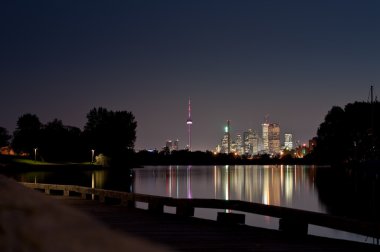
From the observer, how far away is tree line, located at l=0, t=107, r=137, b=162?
559 feet

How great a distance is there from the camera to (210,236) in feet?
42.6

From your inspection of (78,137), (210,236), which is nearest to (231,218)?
(210,236)

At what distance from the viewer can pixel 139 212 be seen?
742 inches

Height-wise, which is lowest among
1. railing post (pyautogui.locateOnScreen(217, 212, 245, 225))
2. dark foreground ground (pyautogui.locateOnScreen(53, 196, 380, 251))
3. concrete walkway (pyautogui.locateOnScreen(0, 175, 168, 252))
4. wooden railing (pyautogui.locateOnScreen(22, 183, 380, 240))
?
dark foreground ground (pyautogui.locateOnScreen(53, 196, 380, 251))

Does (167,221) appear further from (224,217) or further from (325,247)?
(325,247)

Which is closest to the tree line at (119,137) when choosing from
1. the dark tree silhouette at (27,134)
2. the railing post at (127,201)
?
the dark tree silhouette at (27,134)

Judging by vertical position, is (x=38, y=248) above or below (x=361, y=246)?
above

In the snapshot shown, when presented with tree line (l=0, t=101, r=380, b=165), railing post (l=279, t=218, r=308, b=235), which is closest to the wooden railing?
railing post (l=279, t=218, r=308, b=235)

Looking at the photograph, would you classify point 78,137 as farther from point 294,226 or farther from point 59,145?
point 294,226

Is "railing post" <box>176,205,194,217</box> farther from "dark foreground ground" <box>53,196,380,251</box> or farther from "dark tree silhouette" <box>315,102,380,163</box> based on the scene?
"dark tree silhouette" <box>315,102,380,163</box>

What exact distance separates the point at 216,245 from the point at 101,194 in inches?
468

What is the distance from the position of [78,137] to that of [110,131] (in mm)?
11992

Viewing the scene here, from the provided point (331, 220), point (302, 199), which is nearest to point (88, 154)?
point (302, 199)

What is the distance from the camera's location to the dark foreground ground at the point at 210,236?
11305 millimetres
